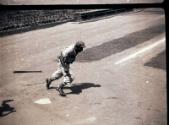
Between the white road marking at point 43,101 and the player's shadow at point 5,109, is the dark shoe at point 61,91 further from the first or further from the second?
the player's shadow at point 5,109

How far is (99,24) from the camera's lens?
19062 mm

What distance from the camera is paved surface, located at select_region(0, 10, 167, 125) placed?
6.52 meters

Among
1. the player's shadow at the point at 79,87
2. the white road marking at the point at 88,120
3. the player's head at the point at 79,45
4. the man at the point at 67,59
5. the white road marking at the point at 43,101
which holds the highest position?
the player's head at the point at 79,45

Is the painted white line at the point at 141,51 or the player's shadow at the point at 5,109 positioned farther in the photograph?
the painted white line at the point at 141,51

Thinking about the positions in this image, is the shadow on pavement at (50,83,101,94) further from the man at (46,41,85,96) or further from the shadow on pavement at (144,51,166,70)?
the shadow on pavement at (144,51,166,70)

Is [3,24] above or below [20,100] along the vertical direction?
above

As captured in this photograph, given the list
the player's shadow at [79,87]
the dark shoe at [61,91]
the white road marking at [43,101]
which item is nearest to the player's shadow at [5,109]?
the white road marking at [43,101]

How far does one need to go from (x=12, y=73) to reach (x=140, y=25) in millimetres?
10716

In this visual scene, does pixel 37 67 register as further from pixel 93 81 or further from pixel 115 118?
pixel 115 118

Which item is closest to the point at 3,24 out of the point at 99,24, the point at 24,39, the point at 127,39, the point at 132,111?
the point at 24,39

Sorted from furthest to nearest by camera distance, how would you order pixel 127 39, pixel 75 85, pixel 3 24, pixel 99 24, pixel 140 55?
1. pixel 99 24
2. pixel 3 24
3. pixel 127 39
4. pixel 140 55
5. pixel 75 85

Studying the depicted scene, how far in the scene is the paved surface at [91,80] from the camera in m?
6.52

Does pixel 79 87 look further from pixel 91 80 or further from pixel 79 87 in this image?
pixel 91 80

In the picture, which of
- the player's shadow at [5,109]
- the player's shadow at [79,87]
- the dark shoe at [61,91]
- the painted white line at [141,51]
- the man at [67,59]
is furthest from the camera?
the painted white line at [141,51]
